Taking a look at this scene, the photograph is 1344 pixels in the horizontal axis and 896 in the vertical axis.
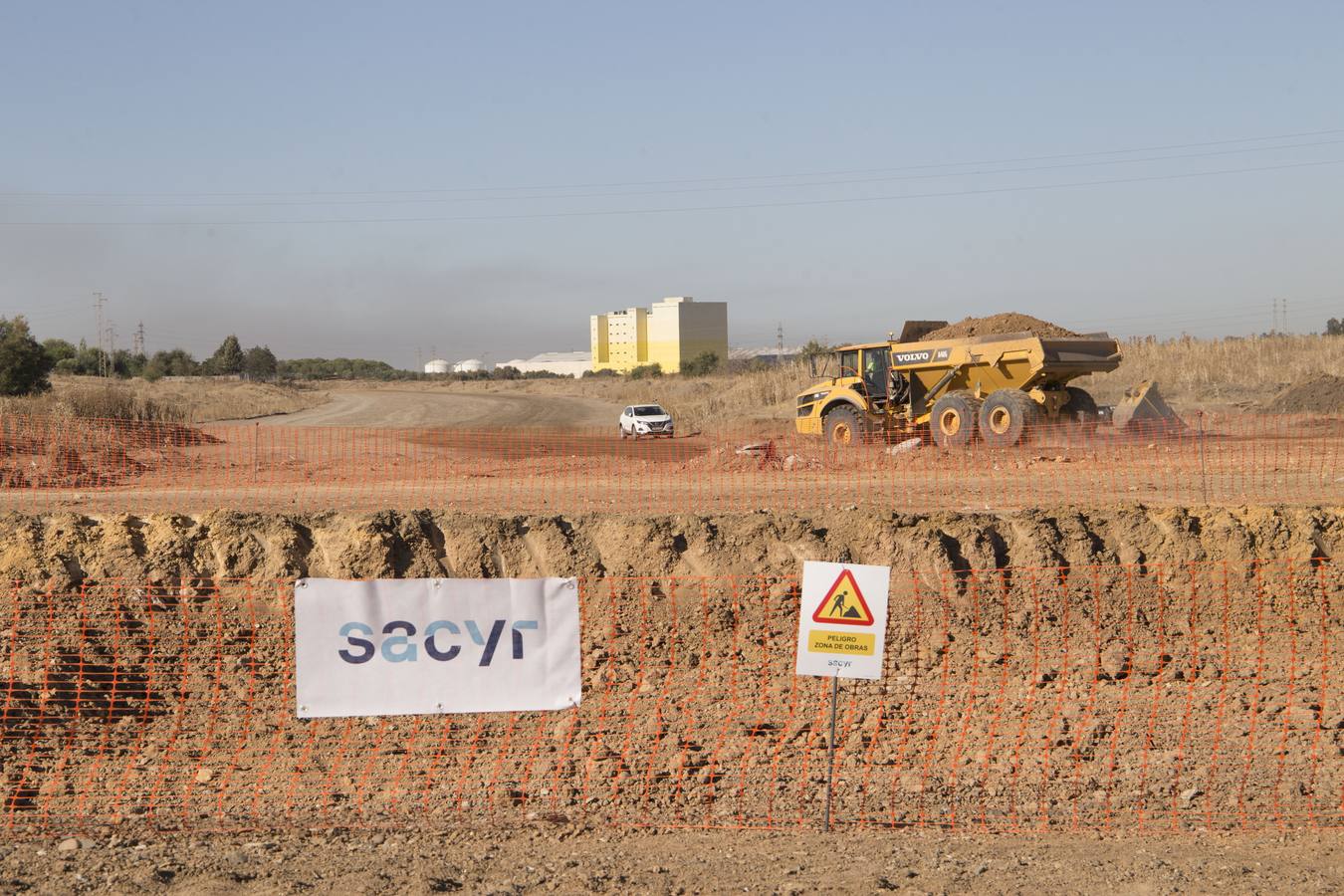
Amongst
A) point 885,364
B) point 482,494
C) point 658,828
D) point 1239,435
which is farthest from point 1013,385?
point 658,828

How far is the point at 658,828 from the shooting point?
687 centimetres

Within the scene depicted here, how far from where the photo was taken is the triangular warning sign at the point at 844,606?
21.6ft

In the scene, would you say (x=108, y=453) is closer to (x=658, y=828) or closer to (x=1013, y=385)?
(x=1013, y=385)

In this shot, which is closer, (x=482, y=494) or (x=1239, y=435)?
(x=482, y=494)

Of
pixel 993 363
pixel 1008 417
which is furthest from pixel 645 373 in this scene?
pixel 1008 417

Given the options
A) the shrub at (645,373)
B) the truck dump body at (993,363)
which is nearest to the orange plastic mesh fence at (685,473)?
the truck dump body at (993,363)

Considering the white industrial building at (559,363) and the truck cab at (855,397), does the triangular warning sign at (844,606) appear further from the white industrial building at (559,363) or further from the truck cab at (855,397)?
the white industrial building at (559,363)

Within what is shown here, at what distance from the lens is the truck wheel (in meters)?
25.2

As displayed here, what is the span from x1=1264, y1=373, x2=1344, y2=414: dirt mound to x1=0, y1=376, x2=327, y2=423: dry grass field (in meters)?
29.5

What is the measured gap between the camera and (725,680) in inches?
375

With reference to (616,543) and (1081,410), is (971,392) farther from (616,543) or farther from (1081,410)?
(616,543)

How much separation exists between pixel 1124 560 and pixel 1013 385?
13.1 metres

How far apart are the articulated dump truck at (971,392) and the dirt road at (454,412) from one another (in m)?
20.0

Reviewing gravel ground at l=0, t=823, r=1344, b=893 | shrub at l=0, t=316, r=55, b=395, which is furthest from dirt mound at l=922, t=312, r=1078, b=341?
shrub at l=0, t=316, r=55, b=395
